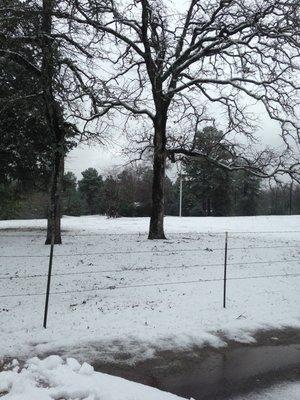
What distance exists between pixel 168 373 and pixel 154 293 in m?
3.77

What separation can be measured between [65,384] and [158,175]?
1427 cm

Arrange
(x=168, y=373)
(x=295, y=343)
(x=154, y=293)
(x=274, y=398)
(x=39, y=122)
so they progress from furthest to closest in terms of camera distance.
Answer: (x=39, y=122), (x=154, y=293), (x=295, y=343), (x=168, y=373), (x=274, y=398)

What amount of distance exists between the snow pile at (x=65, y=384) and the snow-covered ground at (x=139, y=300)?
27.3 inches

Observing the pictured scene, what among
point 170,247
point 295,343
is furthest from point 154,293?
point 170,247

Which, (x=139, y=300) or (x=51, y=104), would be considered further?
(x=51, y=104)

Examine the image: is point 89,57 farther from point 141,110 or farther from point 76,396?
point 76,396

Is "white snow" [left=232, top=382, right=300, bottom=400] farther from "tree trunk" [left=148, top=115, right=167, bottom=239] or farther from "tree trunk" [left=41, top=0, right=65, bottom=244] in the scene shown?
"tree trunk" [left=148, top=115, right=167, bottom=239]

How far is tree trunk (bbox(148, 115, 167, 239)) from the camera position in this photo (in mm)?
18828

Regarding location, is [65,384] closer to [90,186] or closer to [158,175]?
[158,175]

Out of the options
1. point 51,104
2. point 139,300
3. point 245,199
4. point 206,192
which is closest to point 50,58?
point 51,104

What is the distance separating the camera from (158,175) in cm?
1892

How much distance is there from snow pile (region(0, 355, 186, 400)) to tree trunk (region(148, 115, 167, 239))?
13.3 metres

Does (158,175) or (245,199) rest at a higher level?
(245,199)

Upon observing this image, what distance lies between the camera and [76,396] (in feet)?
15.7
